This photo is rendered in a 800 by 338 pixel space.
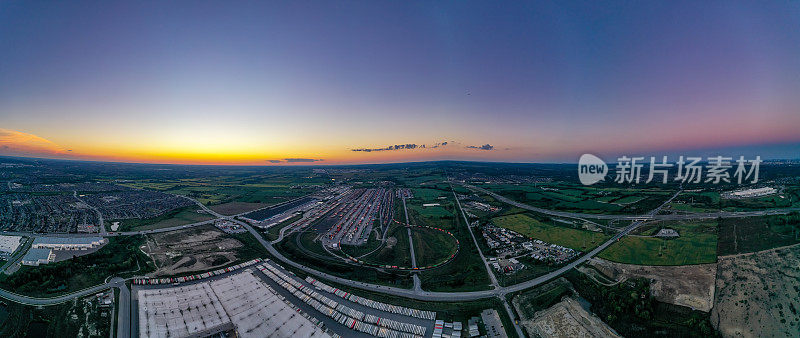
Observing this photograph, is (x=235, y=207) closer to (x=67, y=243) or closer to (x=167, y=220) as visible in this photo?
(x=167, y=220)

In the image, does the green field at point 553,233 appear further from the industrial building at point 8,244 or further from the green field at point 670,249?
the industrial building at point 8,244

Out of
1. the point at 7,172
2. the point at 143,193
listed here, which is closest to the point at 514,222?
the point at 143,193

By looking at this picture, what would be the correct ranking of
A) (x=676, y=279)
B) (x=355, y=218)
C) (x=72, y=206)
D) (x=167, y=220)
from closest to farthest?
(x=676, y=279)
(x=167, y=220)
(x=355, y=218)
(x=72, y=206)

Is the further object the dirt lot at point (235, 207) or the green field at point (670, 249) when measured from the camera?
the dirt lot at point (235, 207)

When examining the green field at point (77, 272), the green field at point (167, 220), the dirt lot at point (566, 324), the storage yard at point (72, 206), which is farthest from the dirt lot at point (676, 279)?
the storage yard at point (72, 206)

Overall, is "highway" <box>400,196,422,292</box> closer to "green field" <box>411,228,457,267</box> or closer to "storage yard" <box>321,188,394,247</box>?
"green field" <box>411,228,457,267</box>

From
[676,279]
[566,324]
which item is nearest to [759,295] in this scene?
[676,279]
